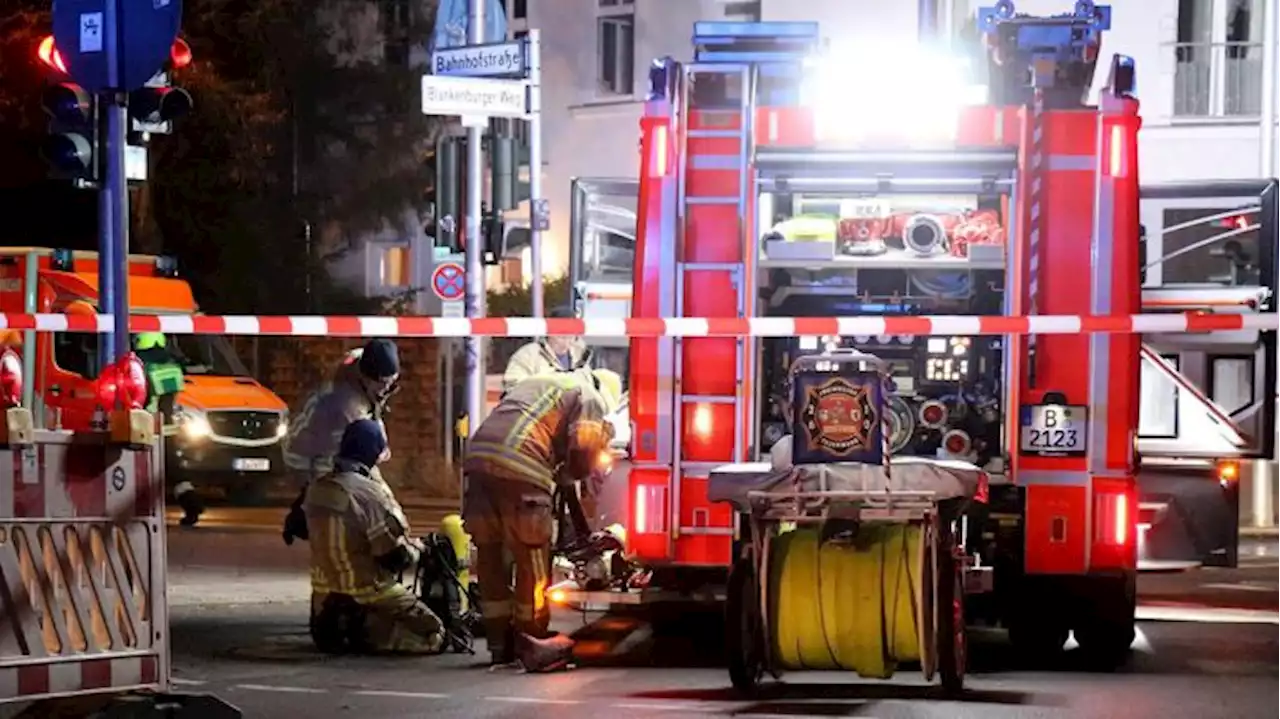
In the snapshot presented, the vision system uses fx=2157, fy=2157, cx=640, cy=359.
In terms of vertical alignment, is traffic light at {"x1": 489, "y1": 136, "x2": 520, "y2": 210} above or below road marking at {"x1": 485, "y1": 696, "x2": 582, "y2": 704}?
above

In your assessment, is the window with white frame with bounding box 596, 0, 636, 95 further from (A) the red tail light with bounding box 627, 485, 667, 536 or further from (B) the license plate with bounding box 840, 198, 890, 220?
(A) the red tail light with bounding box 627, 485, 667, 536

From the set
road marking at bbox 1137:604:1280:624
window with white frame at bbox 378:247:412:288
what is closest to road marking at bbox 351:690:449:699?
road marking at bbox 1137:604:1280:624

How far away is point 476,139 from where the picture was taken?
16250mm

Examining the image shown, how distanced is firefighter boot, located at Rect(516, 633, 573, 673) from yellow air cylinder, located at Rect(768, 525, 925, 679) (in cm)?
139

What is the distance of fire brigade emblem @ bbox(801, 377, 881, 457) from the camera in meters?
8.40

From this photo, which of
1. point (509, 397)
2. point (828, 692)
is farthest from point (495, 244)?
point (828, 692)

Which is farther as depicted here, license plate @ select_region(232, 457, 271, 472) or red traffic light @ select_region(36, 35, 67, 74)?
license plate @ select_region(232, 457, 271, 472)

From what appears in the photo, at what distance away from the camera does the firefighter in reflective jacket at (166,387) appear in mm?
17641

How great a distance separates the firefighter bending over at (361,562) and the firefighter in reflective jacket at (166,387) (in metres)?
7.30

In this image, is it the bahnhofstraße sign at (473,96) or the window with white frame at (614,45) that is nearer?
the bahnhofstraße sign at (473,96)

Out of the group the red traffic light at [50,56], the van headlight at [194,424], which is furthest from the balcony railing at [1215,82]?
the red traffic light at [50,56]

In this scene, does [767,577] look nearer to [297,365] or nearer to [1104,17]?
[1104,17]

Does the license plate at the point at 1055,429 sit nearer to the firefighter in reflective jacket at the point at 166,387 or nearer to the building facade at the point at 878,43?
the firefighter in reflective jacket at the point at 166,387

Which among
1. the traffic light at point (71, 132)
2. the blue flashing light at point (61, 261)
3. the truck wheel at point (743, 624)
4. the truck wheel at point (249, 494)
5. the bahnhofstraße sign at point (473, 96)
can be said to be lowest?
the truck wheel at point (249, 494)
